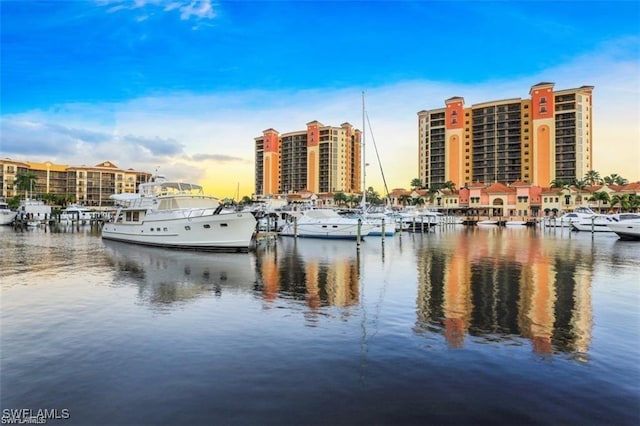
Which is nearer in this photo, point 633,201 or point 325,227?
point 325,227

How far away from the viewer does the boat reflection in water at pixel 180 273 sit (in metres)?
14.7

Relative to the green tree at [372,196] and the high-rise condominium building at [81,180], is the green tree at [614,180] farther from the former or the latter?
the high-rise condominium building at [81,180]

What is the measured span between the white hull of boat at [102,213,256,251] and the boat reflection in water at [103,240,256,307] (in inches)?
36.3

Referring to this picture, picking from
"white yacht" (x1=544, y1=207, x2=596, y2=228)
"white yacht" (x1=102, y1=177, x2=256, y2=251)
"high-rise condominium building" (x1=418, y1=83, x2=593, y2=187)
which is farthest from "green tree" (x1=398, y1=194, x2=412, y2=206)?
"white yacht" (x1=102, y1=177, x2=256, y2=251)

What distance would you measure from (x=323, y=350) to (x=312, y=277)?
9.41 meters

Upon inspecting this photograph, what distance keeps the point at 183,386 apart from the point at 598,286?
15999 millimetres

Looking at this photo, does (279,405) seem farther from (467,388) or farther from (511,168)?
(511,168)

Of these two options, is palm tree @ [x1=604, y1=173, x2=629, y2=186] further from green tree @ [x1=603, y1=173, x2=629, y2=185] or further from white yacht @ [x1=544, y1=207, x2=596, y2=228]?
white yacht @ [x1=544, y1=207, x2=596, y2=228]

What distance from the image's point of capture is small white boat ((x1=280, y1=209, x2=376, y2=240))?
40.3 meters

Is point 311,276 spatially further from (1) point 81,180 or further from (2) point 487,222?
(1) point 81,180

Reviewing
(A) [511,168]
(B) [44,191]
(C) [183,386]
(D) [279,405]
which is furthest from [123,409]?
(B) [44,191]

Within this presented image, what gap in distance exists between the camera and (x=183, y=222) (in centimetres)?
2852

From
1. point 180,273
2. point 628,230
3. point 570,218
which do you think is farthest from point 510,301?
point 570,218

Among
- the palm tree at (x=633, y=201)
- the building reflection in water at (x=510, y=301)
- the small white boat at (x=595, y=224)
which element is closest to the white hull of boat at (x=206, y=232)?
the building reflection in water at (x=510, y=301)
